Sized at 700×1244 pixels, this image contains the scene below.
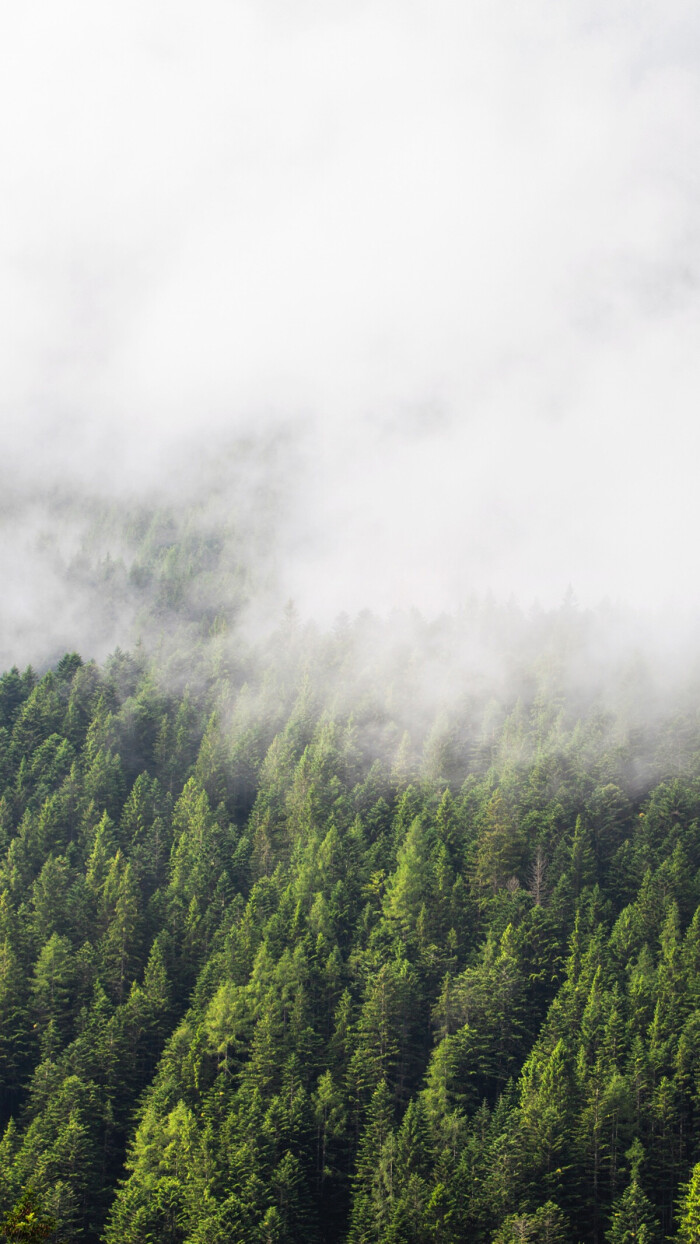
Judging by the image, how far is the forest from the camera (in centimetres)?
7175

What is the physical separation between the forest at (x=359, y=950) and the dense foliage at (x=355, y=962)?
0.29 m

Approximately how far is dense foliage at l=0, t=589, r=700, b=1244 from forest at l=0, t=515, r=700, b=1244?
0.95 feet

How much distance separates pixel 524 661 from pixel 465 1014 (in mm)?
60132

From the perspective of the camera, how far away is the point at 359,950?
93.4 meters

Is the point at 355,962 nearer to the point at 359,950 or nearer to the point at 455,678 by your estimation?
the point at 359,950

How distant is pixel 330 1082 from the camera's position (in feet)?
263

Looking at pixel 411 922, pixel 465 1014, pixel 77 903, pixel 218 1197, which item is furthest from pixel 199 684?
pixel 218 1197

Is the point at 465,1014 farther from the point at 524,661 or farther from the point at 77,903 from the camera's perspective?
the point at 524,661

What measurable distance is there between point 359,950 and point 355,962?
6.07 ft

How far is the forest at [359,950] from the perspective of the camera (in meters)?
71.8

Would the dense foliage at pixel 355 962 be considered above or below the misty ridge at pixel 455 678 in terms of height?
below

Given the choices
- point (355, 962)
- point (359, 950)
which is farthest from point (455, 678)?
point (355, 962)

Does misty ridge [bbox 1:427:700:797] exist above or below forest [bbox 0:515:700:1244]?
above

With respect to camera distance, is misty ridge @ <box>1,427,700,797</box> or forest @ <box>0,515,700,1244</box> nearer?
forest @ <box>0,515,700,1244</box>
